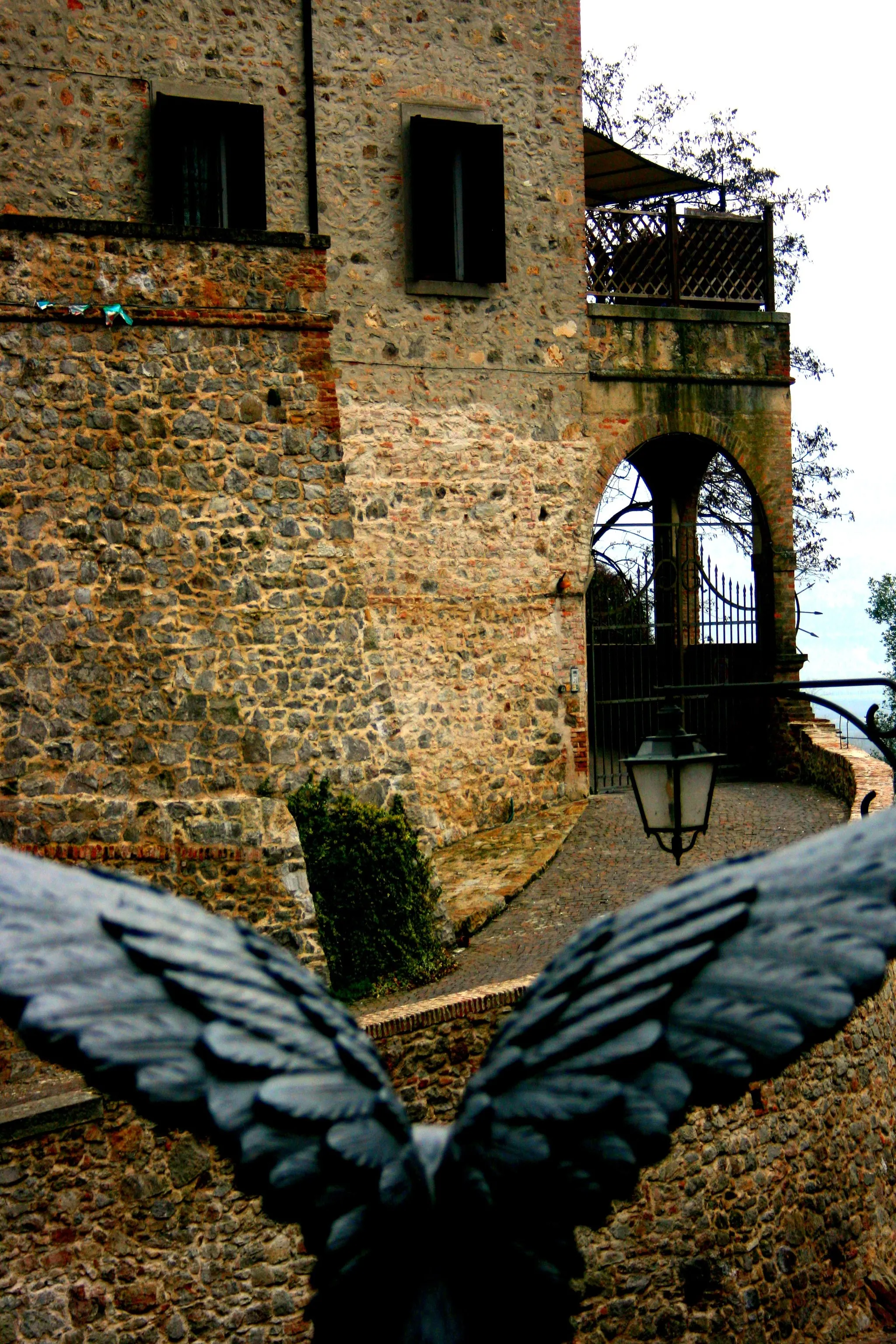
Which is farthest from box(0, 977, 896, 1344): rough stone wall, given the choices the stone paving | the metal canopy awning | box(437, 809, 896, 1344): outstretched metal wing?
the metal canopy awning

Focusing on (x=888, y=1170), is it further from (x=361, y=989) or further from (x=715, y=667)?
(x=715, y=667)

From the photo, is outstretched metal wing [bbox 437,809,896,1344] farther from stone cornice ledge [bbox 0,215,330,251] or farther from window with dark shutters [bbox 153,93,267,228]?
window with dark shutters [bbox 153,93,267,228]

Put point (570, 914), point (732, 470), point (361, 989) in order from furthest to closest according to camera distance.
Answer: point (732, 470), point (570, 914), point (361, 989)

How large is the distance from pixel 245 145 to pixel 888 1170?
1030 cm

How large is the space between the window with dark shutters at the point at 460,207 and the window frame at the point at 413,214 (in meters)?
0.02

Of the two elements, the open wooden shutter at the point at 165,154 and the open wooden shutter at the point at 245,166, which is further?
the open wooden shutter at the point at 245,166

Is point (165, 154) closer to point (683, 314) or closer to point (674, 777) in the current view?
point (683, 314)

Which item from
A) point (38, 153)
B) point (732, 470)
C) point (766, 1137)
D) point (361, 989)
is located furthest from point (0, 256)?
point (732, 470)

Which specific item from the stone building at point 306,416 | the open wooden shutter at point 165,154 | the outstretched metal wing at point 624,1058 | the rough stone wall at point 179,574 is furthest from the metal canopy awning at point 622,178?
the outstretched metal wing at point 624,1058

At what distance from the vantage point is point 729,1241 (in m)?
9.07

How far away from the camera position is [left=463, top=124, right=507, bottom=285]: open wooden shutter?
14367 mm

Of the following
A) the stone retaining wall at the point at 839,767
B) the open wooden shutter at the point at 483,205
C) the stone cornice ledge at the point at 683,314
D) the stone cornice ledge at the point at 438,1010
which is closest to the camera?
the stone cornice ledge at the point at 438,1010

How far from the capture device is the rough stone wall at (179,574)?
401 inches

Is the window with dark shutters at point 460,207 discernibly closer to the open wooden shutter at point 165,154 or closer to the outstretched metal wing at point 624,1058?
the open wooden shutter at point 165,154
